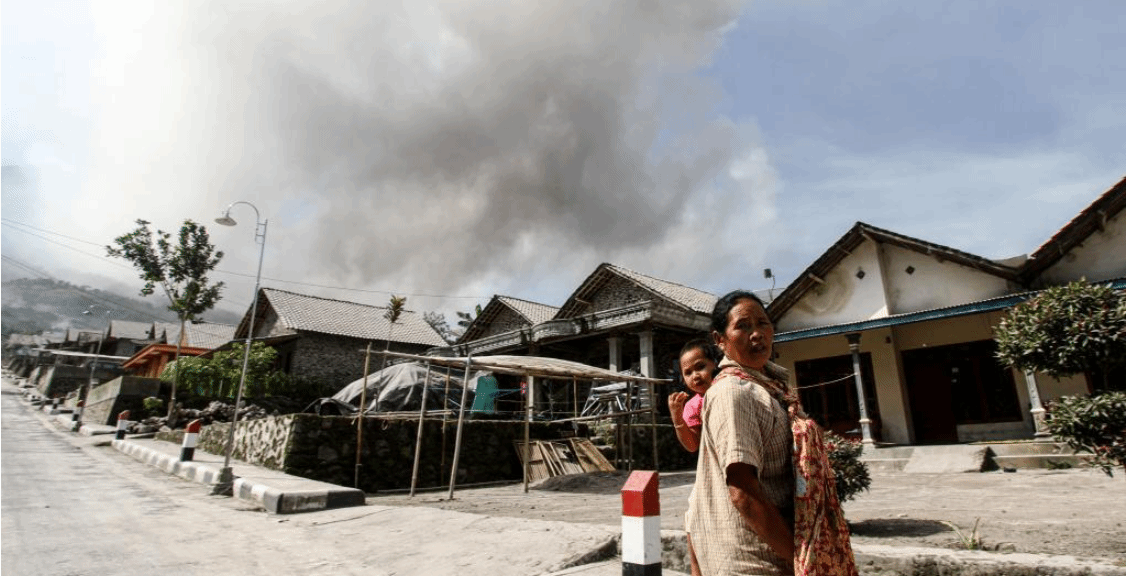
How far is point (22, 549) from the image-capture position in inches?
208

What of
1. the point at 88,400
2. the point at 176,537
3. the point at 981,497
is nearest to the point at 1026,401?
the point at 981,497

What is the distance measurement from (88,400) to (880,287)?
3780 centimetres

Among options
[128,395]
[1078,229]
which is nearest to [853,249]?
[1078,229]

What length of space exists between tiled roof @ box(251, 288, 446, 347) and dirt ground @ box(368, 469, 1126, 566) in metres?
20.2

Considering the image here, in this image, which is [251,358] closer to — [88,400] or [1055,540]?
[88,400]

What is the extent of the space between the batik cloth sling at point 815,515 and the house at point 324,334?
26944mm

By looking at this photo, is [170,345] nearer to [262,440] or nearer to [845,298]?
[262,440]

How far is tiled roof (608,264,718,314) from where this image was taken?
760 inches

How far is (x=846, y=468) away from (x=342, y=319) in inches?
1176

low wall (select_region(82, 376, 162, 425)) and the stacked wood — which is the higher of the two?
low wall (select_region(82, 376, 162, 425))

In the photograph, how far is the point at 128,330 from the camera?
5925 cm

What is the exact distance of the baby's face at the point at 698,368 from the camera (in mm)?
3449

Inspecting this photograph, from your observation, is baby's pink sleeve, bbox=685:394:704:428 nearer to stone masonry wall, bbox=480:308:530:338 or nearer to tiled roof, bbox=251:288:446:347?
stone masonry wall, bbox=480:308:530:338

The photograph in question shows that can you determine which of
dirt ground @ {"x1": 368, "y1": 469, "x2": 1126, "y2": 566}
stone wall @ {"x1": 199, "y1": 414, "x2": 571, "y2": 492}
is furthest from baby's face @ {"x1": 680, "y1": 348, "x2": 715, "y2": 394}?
stone wall @ {"x1": 199, "y1": 414, "x2": 571, "y2": 492}
